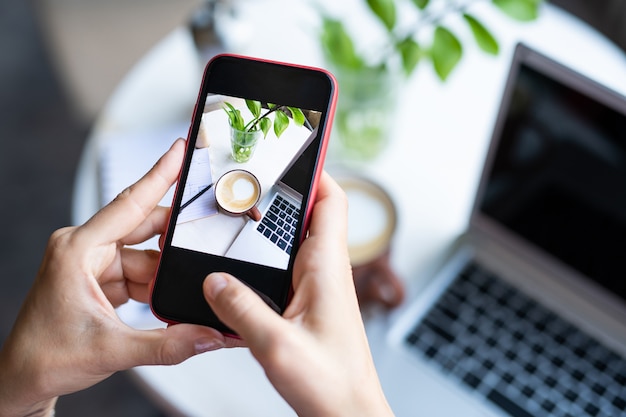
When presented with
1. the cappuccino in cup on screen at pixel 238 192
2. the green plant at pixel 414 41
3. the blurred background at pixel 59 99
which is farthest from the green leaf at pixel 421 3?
the blurred background at pixel 59 99

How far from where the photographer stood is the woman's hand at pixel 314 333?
0.48 meters

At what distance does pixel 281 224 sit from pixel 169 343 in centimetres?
14

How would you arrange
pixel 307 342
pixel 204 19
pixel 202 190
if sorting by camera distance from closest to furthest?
pixel 307 342 < pixel 202 190 < pixel 204 19

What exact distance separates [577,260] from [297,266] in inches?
15.7

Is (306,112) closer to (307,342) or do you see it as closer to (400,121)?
(307,342)

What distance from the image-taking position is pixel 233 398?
74 cm

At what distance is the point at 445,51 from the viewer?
77 centimetres

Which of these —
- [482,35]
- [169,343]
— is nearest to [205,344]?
[169,343]

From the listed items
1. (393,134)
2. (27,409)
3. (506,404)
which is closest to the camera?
(27,409)

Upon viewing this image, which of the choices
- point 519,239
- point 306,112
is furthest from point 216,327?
point 519,239

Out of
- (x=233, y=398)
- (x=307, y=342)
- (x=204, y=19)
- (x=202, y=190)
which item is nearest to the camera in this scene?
(x=307, y=342)

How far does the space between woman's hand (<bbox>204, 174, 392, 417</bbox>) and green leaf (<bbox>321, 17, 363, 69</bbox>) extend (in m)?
0.33

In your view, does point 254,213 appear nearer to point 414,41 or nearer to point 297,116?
point 297,116

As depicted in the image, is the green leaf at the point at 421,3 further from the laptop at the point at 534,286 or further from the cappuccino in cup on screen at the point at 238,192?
the cappuccino in cup on screen at the point at 238,192
